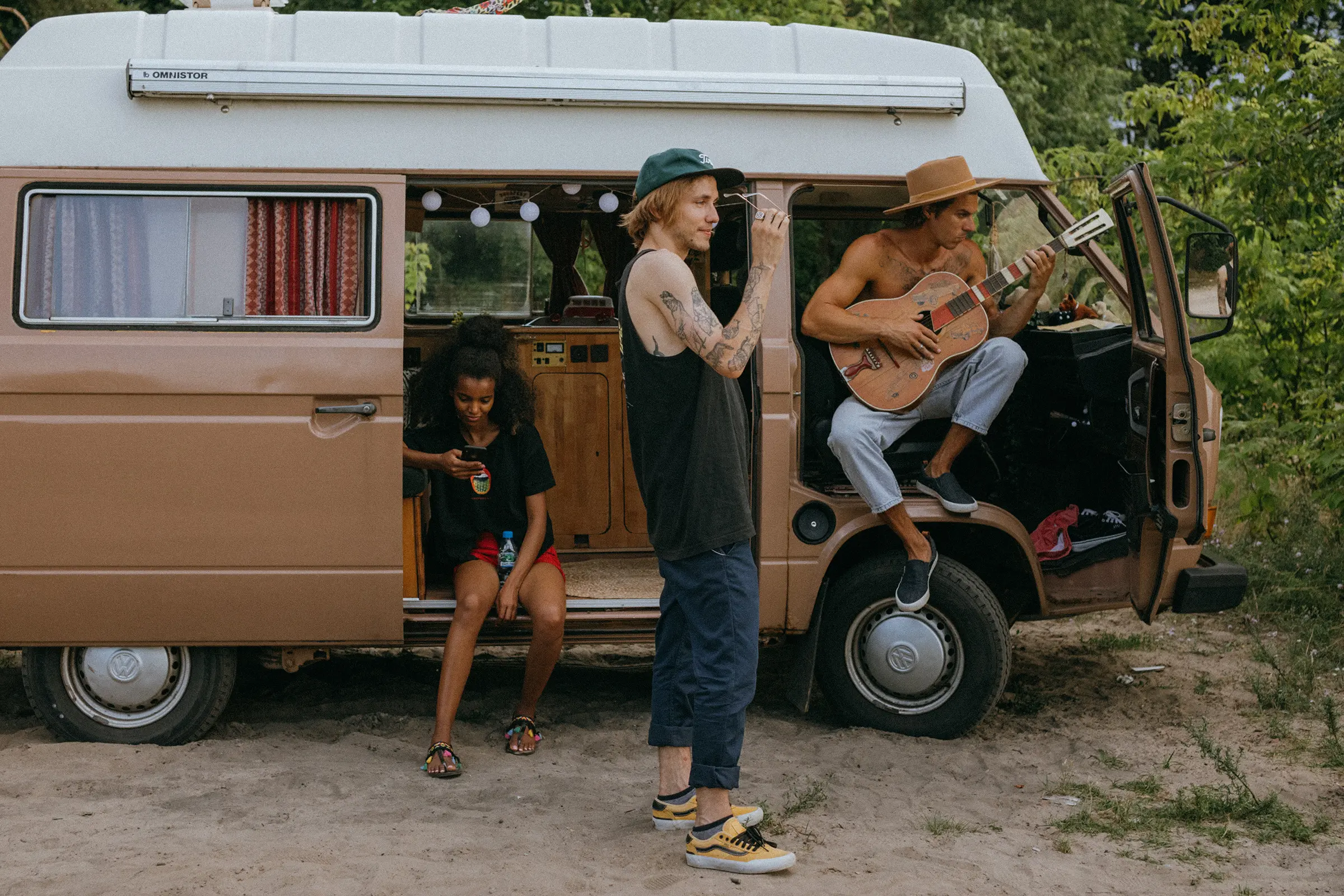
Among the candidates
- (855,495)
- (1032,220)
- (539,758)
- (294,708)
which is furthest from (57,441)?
(1032,220)

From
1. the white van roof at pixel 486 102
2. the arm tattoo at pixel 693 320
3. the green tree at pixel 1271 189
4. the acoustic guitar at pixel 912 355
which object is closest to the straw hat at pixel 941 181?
the white van roof at pixel 486 102

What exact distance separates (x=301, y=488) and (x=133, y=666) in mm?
955

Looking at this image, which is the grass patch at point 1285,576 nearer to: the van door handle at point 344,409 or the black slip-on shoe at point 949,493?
the black slip-on shoe at point 949,493

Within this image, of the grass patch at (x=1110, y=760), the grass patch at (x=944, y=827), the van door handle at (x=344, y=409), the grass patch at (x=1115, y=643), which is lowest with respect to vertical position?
the grass patch at (x=944, y=827)

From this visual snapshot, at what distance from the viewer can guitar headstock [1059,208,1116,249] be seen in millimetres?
5004

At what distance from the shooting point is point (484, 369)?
5.30 metres

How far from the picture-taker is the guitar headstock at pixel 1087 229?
500 centimetres

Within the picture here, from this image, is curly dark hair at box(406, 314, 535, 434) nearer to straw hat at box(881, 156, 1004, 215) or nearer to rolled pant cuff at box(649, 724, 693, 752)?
rolled pant cuff at box(649, 724, 693, 752)

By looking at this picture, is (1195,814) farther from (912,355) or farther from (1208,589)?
(912,355)

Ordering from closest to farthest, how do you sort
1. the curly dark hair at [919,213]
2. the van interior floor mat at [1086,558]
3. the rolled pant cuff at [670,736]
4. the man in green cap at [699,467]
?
the man in green cap at [699,467]
the rolled pant cuff at [670,736]
the curly dark hair at [919,213]
the van interior floor mat at [1086,558]

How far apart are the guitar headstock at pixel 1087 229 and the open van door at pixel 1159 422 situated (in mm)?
130

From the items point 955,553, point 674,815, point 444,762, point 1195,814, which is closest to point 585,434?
point 955,553

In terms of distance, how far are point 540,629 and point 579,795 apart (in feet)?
2.31

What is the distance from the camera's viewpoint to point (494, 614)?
5.28m
